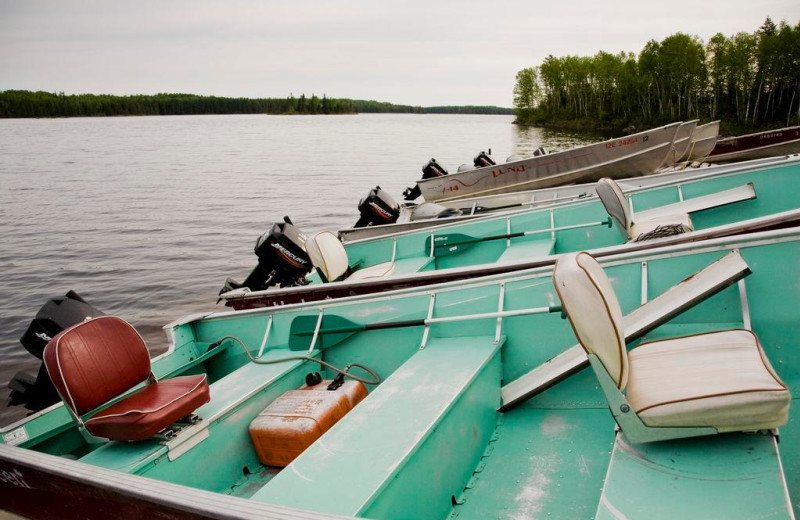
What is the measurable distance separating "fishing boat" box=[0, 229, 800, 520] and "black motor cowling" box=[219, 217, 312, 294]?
2234mm

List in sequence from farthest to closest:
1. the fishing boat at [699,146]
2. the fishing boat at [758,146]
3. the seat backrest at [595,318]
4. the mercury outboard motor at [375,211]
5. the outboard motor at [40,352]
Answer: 1. the fishing boat at [699,146]
2. the fishing boat at [758,146]
3. the mercury outboard motor at [375,211]
4. the outboard motor at [40,352]
5. the seat backrest at [595,318]

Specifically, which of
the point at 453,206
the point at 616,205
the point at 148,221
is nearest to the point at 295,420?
the point at 616,205

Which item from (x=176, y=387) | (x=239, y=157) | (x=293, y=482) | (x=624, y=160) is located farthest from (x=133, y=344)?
(x=239, y=157)

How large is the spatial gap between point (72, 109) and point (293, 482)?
13176 centimetres

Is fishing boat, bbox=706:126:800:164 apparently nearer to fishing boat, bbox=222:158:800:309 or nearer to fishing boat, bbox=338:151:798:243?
fishing boat, bbox=338:151:798:243

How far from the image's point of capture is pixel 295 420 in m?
2.94

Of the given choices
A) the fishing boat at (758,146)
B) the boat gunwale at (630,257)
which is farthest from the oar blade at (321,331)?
the fishing boat at (758,146)

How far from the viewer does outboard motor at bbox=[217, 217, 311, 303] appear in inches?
239

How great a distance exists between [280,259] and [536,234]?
2.99 meters

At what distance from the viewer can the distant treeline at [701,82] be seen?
36406 mm

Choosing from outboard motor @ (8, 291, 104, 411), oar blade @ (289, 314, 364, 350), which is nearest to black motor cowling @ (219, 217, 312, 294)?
outboard motor @ (8, 291, 104, 411)

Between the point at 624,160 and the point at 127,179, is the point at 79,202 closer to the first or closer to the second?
the point at 127,179

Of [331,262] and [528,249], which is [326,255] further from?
[528,249]

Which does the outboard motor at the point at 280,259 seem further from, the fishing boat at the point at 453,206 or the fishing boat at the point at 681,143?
the fishing boat at the point at 681,143
